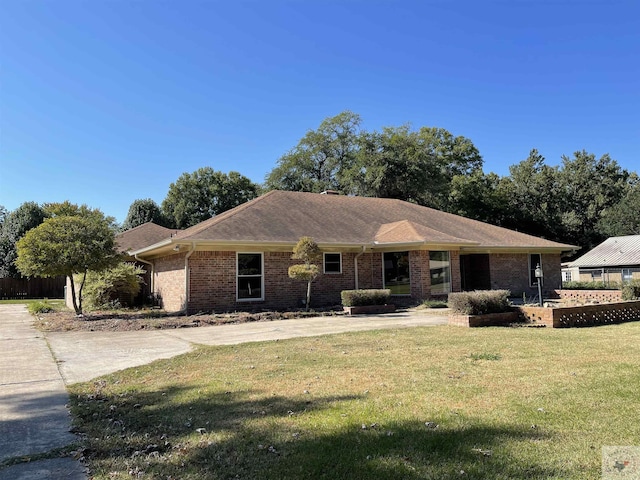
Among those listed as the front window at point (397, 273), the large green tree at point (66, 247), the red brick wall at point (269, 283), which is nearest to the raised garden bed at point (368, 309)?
the front window at point (397, 273)

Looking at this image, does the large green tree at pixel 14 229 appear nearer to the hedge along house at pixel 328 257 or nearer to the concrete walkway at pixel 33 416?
the hedge along house at pixel 328 257

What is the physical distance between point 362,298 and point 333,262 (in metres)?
3.51

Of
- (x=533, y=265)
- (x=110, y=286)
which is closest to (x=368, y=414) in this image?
(x=110, y=286)

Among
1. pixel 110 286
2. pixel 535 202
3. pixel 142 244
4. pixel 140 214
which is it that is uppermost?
pixel 535 202

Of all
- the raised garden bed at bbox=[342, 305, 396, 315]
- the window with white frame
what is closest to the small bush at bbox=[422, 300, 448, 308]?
the raised garden bed at bbox=[342, 305, 396, 315]

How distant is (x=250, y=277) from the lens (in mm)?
16547

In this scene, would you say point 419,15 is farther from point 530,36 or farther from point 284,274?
point 284,274

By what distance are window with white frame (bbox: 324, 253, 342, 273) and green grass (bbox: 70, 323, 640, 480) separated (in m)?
10.6

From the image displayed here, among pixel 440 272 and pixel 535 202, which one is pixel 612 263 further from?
pixel 440 272

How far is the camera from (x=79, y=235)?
1534cm

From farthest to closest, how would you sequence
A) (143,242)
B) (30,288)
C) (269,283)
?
(30,288) → (143,242) → (269,283)

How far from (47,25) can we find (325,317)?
454 inches

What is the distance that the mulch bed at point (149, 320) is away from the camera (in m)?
12.6

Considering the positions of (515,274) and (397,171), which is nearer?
(515,274)
